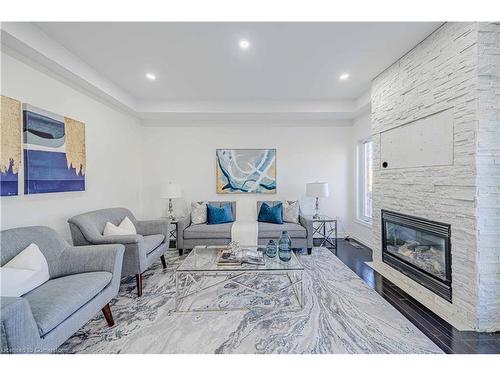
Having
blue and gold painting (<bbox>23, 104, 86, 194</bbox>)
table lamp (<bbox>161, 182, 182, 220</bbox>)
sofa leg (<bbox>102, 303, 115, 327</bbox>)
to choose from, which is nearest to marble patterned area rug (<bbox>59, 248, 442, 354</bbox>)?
sofa leg (<bbox>102, 303, 115, 327</bbox>)

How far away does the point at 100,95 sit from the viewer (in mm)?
3461

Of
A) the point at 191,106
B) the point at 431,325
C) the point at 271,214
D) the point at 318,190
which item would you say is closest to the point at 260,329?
the point at 431,325

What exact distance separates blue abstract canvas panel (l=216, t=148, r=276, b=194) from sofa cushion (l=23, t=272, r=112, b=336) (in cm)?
304

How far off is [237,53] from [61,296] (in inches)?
108

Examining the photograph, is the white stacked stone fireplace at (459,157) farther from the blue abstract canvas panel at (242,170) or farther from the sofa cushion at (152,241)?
the sofa cushion at (152,241)

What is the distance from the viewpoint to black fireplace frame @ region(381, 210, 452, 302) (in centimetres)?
222

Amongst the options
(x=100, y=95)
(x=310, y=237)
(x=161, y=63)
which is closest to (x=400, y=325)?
(x=310, y=237)

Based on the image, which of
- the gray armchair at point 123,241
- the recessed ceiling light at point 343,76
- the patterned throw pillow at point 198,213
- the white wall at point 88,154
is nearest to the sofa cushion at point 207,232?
the patterned throw pillow at point 198,213

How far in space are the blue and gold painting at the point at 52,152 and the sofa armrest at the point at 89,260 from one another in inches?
32.7

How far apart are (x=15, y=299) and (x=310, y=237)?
354 cm

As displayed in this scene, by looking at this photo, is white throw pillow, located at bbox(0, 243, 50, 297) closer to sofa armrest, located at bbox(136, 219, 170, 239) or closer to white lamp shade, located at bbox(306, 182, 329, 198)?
sofa armrest, located at bbox(136, 219, 170, 239)

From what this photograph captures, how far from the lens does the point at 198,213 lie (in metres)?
4.42

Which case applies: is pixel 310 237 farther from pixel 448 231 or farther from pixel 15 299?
pixel 15 299
